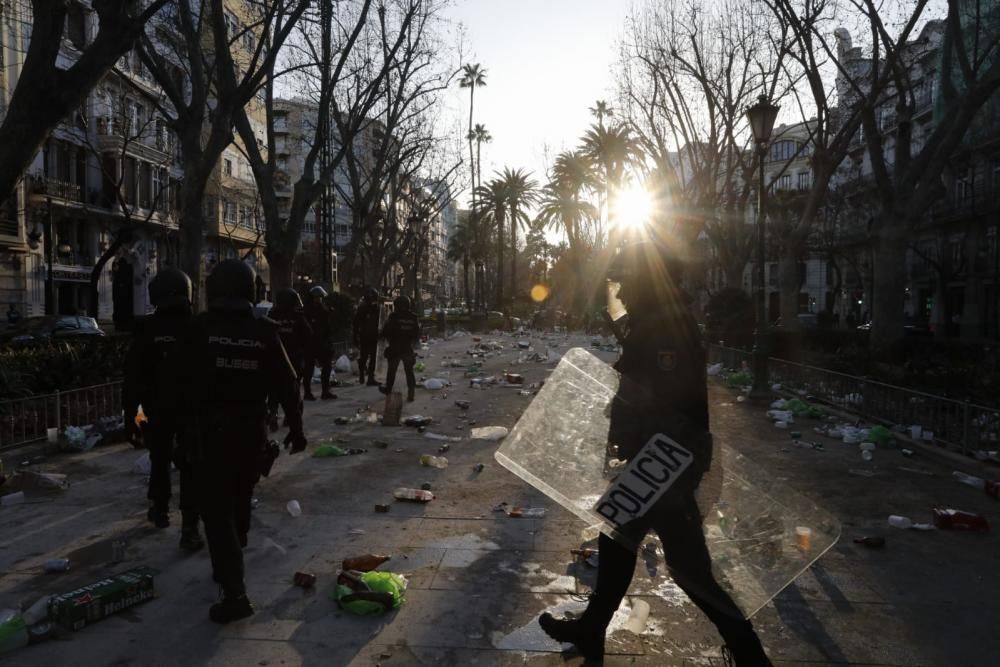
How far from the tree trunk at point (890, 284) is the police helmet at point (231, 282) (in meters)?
13.0

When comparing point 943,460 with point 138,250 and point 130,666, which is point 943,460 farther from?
point 138,250

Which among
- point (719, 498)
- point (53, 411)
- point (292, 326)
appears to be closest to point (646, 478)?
point (719, 498)

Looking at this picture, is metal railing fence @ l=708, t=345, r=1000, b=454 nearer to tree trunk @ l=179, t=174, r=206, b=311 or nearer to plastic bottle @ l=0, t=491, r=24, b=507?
plastic bottle @ l=0, t=491, r=24, b=507

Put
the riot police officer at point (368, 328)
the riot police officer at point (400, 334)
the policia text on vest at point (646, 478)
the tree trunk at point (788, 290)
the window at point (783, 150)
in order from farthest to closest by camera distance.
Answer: the window at point (783, 150), the tree trunk at point (788, 290), the riot police officer at point (368, 328), the riot police officer at point (400, 334), the policia text on vest at point (646, 478)

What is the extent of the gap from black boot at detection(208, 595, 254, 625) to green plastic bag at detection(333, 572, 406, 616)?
1.65 feet

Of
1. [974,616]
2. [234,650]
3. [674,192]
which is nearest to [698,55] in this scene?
→ [674,192]

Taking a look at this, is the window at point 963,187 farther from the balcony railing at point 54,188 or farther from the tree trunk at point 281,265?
the balcony railing at point 54,188

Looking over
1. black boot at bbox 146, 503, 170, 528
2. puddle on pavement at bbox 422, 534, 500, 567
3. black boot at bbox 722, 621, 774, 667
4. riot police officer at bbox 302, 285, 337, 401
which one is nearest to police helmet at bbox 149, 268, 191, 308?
black boot at bbox 146, 503, 170, 528

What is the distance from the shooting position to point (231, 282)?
3.73 m

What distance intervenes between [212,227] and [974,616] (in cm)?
4227

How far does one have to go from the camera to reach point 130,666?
323cm

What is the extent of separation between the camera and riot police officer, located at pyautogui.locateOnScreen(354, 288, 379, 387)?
43.5ft

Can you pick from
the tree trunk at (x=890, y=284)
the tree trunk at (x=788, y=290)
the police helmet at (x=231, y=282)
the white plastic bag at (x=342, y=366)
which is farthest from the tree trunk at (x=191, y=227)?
the tree trunk at (x=788, y=290)

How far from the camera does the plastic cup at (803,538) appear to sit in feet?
9.59
